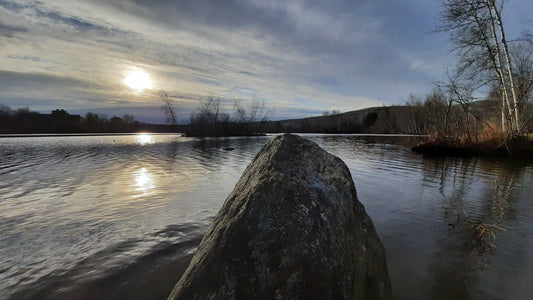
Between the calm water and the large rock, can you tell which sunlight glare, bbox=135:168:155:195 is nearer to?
the calm water

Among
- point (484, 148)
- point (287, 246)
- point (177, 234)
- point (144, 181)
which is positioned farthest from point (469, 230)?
point (484, 148)

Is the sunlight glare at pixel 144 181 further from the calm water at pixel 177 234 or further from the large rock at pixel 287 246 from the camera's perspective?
the large rock at pixel 287 246

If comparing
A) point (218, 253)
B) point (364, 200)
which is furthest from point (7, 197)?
point (364, 200)

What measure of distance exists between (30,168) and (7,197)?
249 inches

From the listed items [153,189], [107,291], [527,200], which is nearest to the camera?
[107,291]

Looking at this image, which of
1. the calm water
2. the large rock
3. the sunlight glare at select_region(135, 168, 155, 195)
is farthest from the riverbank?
the sunlight glare at select_region(135, 168, 155, 195)

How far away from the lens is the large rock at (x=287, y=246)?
1.80 meters

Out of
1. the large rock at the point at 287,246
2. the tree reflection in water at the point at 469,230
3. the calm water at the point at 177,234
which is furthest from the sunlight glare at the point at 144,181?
the tree reflection in water at the point at 469,230

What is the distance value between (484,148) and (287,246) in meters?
19.7

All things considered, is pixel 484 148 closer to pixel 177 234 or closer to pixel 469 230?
pixel 469 230

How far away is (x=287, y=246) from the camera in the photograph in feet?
6.34

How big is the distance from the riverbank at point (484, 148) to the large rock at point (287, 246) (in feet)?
58.4

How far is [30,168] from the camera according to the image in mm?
11508

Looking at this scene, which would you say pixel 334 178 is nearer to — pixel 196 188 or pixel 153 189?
pixel 196 188
